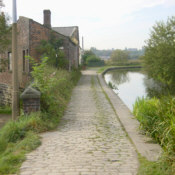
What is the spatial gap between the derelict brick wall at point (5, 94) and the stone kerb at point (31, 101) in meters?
5.44

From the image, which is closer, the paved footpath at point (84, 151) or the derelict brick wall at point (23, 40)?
the paved footpath at point (84, 151)

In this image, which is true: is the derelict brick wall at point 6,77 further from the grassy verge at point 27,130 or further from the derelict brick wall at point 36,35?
the grassy verge at point 27,130

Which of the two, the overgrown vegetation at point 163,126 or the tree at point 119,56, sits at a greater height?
the tree at point 119,56

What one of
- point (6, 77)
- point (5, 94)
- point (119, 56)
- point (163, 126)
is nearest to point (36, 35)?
point (6, 77)

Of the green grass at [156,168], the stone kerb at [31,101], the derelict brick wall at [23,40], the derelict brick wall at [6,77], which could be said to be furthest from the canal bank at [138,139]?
the derelict brick wall at [6,77]

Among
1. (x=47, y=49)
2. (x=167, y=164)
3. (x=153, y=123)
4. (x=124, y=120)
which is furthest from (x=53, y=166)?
(x=47, y=49)

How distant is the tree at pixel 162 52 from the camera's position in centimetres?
2823

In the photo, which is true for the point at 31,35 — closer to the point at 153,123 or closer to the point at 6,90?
the point at 6,90

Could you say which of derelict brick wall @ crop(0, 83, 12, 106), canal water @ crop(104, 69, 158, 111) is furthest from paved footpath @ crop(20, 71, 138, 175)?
derelict brick wall @ crop(0, 83, 12, 106)

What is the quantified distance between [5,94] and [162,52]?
63.6 ft

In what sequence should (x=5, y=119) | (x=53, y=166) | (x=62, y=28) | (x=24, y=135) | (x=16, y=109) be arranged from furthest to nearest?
1. (x=62, y=28)
2. (x=5, y=119)
3. (x=16, y=109)
4. (x=24, y=135)
5. (x=53, y=166)

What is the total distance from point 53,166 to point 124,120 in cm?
429

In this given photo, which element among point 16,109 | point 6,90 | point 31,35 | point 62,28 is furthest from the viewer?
point 62,28

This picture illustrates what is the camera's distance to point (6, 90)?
520 inches
